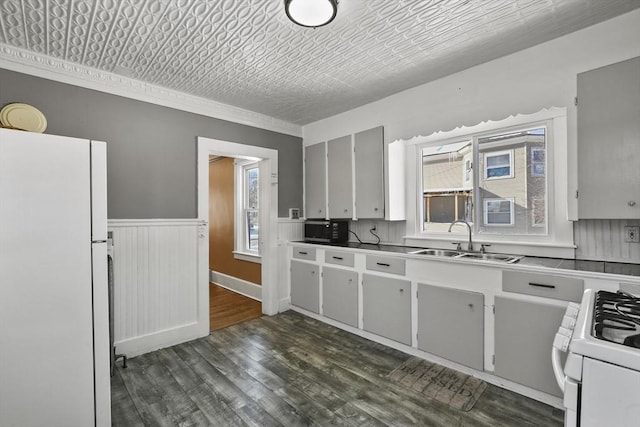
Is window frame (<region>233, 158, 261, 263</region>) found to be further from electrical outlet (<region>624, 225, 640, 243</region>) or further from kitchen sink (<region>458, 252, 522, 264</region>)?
electrical outlet (<region>624, 225, 640, 243</region>)

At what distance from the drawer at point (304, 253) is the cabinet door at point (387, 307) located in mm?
818

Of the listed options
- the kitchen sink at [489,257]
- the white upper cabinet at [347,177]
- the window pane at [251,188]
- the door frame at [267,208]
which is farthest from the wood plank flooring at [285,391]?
the window pane at [251,188]

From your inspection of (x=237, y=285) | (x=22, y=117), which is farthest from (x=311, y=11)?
(x=237, y=285)

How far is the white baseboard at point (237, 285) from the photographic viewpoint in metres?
4.51

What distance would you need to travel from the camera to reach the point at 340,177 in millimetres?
3693

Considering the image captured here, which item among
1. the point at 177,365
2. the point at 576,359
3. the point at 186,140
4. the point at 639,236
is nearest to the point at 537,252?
the point at 639,236

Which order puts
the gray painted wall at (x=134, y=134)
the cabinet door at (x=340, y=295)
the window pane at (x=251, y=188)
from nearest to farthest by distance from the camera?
the gray painted wall at (x=134, y=134), the cabinet door at (x=340, y=295), the window pane at (x=251, y=188)

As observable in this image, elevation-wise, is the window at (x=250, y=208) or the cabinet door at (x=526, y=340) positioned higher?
the window at (x=250, y=208)

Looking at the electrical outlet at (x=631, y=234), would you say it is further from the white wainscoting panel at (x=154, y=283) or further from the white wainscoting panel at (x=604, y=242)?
the white wainscoting panel at (x=154, y=283)

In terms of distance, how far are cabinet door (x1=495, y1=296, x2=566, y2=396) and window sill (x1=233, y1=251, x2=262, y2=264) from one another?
320 cm

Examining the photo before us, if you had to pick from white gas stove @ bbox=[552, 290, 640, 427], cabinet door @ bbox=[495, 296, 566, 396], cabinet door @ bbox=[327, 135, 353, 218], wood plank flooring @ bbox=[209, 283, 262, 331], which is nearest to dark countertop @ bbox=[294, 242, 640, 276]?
cabinet door @ bbox=[495, 296, 566, 396]

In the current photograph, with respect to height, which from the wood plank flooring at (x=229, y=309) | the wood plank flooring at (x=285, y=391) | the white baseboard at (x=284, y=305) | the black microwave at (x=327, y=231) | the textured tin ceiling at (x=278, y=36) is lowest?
the wood plank flooring at (x=229, y=309)

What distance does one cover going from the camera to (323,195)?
393 centimetres

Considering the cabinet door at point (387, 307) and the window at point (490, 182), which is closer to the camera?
the window at point (490, 182)
